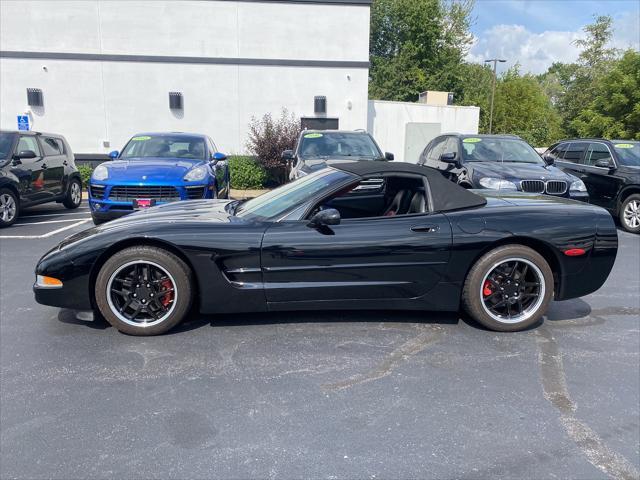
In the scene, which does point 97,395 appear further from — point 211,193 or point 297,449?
point 211,193

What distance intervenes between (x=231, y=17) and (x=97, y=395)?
15209mm

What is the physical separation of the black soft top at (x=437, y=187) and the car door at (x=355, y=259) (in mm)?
186

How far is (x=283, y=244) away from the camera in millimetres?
3740

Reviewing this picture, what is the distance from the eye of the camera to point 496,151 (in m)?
8.74

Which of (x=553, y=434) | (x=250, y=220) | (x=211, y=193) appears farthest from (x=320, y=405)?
(x=211, y=193)

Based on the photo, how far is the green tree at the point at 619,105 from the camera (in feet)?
68.7

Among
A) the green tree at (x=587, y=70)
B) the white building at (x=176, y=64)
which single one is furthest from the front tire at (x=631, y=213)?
the green tree at (x=587, y=70)

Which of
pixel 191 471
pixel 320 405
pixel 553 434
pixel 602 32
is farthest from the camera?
pixel 602 32

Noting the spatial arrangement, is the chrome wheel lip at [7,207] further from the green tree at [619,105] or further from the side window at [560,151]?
the green tree at [619,105]

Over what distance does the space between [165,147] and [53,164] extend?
2735mm

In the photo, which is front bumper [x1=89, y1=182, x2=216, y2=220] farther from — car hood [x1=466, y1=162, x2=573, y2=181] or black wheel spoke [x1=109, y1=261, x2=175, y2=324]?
car hood [x1=466, y1=162, x2=573, y2=181]

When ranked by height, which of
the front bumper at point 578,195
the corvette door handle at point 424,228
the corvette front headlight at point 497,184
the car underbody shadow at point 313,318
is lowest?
the car underbody shadow at point 313,318

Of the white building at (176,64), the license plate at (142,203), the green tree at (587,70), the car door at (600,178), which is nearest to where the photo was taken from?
the license plate at (142,203)

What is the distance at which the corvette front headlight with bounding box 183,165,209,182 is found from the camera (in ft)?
23.4
